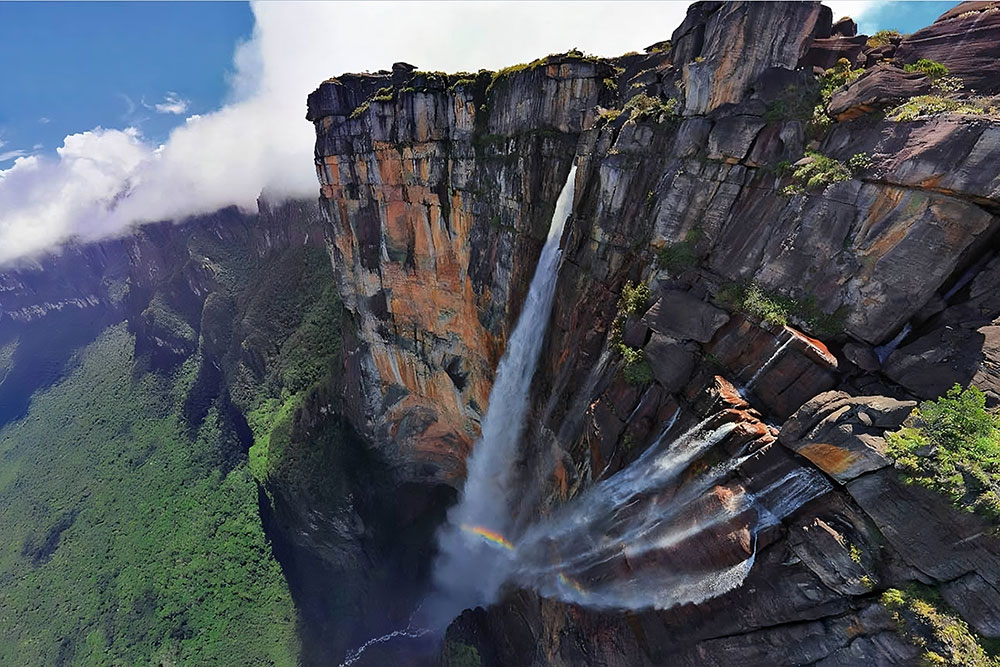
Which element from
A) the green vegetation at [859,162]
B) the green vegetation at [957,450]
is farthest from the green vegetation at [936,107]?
the green vegetation at [957,450]

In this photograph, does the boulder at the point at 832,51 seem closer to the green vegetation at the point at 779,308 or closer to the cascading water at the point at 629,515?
the green vegetation at the point at 779,308

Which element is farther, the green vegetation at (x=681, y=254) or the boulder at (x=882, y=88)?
the green vegetation at (x=681, y=254)

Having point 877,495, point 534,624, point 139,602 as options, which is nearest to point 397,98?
point 877,495

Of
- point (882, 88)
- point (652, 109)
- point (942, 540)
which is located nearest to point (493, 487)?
point (942, 540)

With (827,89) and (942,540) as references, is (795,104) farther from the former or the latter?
(942,540)

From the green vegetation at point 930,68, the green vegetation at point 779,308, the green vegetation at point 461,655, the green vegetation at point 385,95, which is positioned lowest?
the green vegetation at point 461,655

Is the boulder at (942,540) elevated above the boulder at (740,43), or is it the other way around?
the boulder at (740,43)
